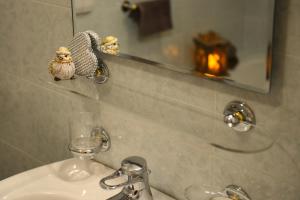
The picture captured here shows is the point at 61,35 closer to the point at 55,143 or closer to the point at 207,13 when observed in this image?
the point at 55,143

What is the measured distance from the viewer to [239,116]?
3.22ft

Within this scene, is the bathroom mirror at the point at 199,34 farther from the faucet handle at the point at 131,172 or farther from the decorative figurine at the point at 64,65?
the faucet handle at the point at 131,172

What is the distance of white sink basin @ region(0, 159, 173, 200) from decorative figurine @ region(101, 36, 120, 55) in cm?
31

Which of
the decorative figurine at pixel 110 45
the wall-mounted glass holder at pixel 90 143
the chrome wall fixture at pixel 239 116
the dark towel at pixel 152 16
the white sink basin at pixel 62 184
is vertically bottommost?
the white sink basin at pixel 62 184

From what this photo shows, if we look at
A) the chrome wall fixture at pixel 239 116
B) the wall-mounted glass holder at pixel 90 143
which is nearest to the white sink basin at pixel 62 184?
the wall-mounted glass holder at pixel 90 143

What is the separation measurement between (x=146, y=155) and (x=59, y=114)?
0.36 meters

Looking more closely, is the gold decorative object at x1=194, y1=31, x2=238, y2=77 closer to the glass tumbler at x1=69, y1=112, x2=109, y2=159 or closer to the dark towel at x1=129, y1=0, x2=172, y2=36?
the dark towel at x1=129, y1=0, x2=172, y2=36

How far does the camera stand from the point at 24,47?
1502 mm

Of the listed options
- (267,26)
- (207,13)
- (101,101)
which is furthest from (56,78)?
(267,26)

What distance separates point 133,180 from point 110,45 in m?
0.33

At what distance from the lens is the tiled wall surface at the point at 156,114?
92 centimetres

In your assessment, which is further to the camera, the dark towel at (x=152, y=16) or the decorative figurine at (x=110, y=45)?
the decorative figurine at (x=110, y=45)

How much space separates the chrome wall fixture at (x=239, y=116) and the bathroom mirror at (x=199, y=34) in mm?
45

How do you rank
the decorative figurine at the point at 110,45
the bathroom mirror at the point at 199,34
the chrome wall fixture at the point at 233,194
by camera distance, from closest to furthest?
the bathroom mirror at the point at 199,34
the chrome wall fixture at the point at 233,194
the decorative figurine at the point at 110,45
